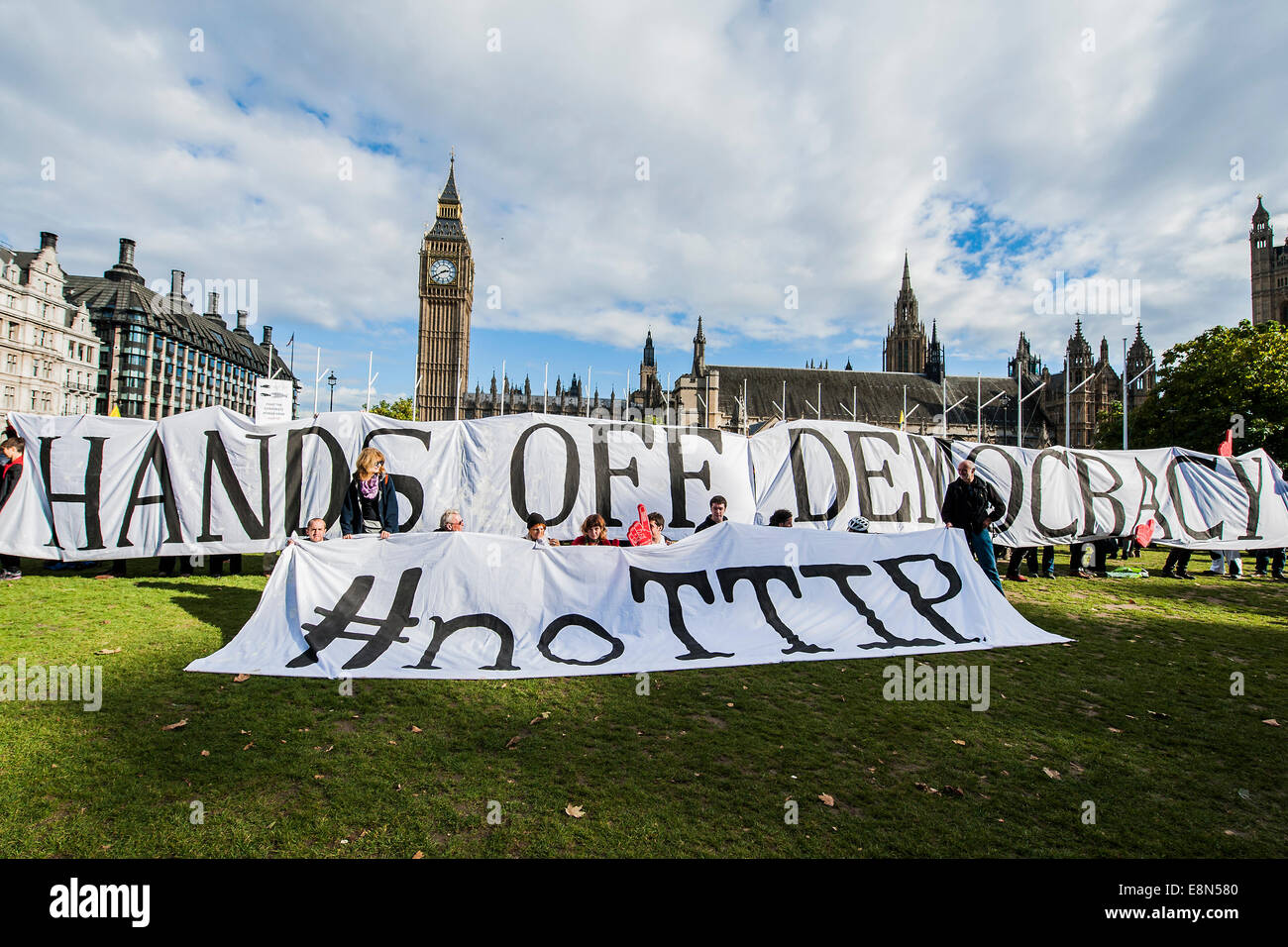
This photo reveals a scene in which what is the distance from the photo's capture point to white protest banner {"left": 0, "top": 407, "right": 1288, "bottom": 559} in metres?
9.80

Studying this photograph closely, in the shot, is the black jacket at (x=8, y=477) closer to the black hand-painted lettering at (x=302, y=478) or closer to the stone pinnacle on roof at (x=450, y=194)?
the black hand-painted lettering at (x=302, y=478)

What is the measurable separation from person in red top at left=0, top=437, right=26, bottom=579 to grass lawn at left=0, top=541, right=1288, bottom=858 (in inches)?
165

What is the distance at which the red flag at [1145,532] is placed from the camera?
12.3 m

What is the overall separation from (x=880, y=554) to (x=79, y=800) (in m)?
7.70

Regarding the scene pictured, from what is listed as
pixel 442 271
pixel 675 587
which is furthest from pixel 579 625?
pixel 442 271

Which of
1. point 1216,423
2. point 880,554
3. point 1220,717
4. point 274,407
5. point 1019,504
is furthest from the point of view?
point 1216,423

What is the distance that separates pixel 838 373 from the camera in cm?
8875

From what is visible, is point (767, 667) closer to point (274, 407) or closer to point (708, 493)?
point (708, 493)

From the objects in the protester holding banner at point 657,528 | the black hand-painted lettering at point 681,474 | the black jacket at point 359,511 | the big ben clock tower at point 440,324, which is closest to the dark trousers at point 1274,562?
the black hand-painted lettering at point 681,474

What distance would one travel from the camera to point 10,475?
9477 mm

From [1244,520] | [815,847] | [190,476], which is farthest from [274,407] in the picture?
[1244,520]

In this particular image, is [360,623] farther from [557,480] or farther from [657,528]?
[557,480]

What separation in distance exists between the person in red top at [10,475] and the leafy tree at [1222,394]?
46.0 meters

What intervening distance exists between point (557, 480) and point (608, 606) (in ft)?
14.7
